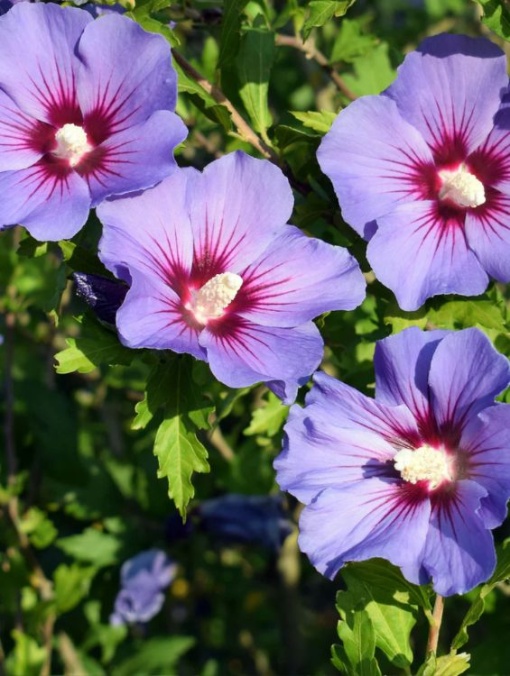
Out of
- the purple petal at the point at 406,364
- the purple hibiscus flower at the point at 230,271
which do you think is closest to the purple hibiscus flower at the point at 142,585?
the purple hibiscus flower at the point at 230,271

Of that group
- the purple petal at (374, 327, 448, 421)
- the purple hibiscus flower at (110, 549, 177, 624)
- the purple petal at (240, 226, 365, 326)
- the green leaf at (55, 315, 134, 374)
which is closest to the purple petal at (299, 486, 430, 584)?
the purple petal at (374, 327, 448, 421)

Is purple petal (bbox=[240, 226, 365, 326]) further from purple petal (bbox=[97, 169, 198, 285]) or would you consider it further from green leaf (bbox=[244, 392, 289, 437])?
green leaf (bbox=[244, 392, 289, 437])

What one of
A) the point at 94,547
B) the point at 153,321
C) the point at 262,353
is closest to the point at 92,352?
the point at 153,321

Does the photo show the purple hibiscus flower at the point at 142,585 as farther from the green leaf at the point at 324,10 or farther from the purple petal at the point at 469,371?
the green leaf at the point at 324,10

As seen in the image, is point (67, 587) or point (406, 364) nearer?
point (406, 364)

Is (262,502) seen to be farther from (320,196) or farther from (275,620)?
(275,620)

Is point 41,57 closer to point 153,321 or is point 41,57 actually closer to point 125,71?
point 125,71
